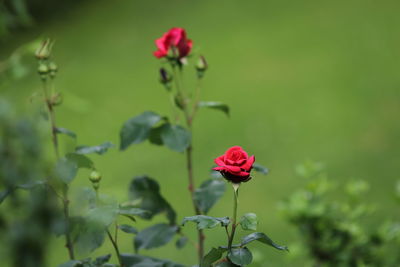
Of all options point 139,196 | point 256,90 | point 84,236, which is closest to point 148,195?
point 139,196

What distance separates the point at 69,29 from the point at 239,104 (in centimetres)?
228

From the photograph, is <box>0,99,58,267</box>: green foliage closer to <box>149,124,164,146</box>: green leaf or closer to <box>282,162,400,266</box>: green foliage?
<box>149,124,164,146</box>: green leaf

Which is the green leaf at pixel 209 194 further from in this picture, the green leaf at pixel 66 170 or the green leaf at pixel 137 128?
the green leaf at pixel 66 170

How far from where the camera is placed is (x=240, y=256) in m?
0.89

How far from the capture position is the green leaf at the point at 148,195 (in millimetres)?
1324

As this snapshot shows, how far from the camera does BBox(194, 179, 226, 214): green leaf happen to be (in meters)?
1.30

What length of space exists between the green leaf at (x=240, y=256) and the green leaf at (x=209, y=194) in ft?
1.25

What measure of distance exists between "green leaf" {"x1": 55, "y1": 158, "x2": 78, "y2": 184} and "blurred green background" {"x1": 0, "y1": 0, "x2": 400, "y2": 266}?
169 centimetres

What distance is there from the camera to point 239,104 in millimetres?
3996

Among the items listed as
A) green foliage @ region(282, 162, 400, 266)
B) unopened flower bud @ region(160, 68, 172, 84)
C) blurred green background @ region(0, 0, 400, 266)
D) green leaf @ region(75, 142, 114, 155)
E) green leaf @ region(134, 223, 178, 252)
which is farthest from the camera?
blurred green background @ region(0, 0, 400, 266)

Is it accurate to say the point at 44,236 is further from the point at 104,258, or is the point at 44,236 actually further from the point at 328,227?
the point at 328,227

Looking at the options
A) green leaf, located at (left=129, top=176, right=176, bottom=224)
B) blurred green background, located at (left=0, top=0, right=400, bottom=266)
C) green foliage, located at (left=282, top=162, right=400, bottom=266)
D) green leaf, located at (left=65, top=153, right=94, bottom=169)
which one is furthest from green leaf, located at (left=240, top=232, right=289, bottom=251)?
blurred green background, located at (left=0, top=0, right=400, bottom=266)

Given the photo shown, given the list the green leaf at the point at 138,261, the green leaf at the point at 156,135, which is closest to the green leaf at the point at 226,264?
the green leaf at the point at 138,261

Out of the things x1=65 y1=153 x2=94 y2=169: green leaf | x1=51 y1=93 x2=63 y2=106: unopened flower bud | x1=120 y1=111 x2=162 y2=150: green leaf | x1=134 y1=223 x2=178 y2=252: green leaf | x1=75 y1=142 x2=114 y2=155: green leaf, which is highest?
x1=51 y1=93 x2=63 y2=106: unopened flower bud
